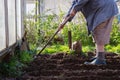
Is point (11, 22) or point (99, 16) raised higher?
point (99, 16)

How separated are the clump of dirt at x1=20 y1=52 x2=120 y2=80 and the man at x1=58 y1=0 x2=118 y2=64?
1.02 ft

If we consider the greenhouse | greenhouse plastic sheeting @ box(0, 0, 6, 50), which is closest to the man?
the greenhouse

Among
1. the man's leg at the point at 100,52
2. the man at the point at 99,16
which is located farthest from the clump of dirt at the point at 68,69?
the man at the point at 99,16

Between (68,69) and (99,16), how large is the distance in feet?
3.15

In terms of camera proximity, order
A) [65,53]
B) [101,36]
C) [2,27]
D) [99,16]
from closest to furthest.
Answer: [2,27] → [99,16] → [101,36] → [65,53]

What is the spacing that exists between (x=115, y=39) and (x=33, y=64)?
3.01 m

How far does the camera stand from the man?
5.30 meters

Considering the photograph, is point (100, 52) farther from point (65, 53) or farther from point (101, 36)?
point (65, 53)

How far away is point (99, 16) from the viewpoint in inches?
209

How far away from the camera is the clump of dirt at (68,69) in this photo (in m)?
4.45

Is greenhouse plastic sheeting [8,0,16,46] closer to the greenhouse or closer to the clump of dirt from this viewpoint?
the greenhouse

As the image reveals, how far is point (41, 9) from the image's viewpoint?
31.2ft

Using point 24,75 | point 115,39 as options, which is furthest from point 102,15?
point 115,39

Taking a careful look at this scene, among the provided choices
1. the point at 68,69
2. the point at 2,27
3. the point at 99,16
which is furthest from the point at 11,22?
the point at 99,16
